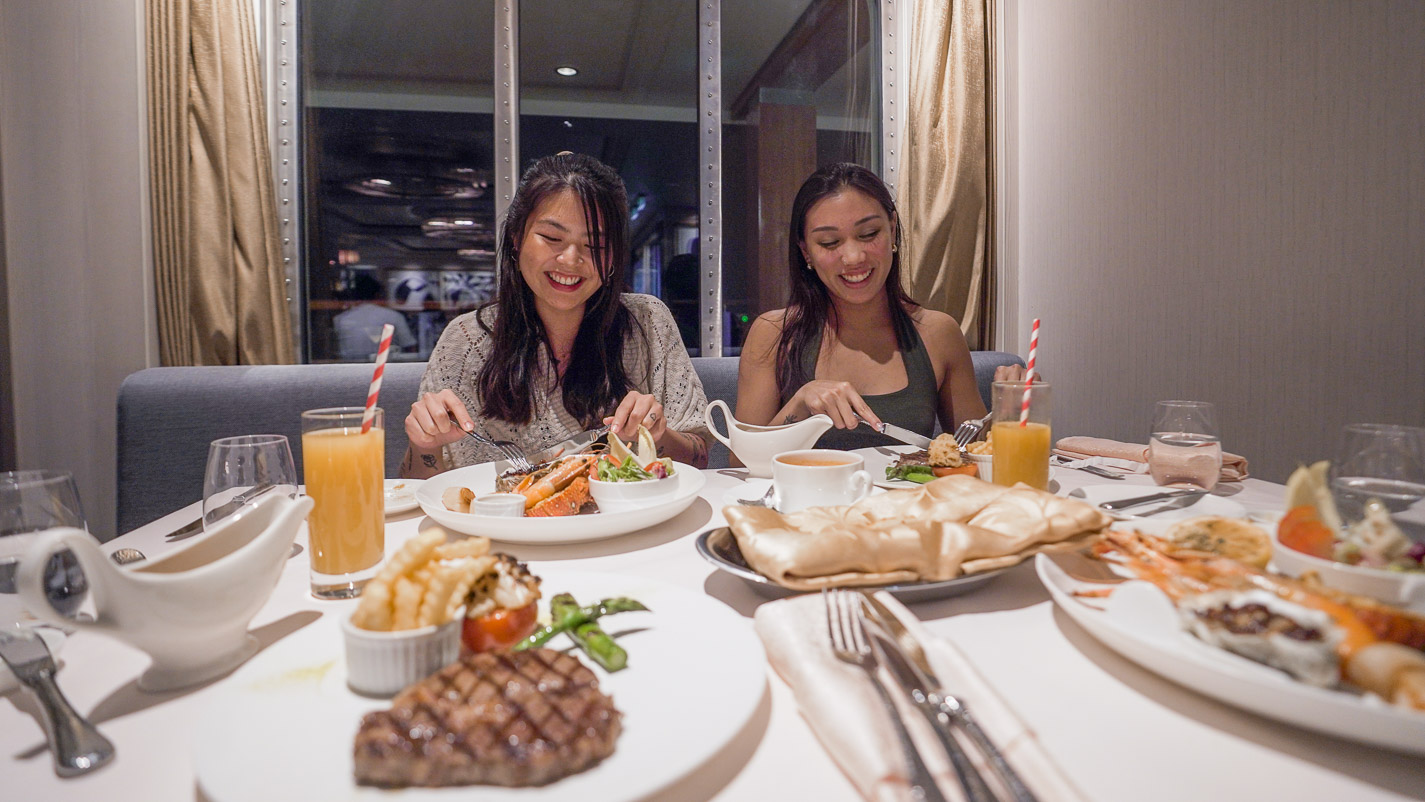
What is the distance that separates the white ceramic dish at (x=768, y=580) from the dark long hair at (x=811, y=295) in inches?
67.2

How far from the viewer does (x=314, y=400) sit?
2.65 meters

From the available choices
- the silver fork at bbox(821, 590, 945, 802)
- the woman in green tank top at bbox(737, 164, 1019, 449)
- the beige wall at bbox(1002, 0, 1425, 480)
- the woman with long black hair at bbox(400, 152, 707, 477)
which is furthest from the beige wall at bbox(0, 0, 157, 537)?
the beige wall at bbox(1002, 0, 1425, 480)

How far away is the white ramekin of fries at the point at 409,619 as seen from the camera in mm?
608

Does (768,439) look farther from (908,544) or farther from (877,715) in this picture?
(877,715)

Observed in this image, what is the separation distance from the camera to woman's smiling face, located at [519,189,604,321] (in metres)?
2.09

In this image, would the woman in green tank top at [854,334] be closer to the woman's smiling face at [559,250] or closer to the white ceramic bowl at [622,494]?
the woman's smiling face at [559,250]

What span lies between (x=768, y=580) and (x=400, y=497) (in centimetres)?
85

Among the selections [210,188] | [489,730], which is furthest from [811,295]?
[210,188]

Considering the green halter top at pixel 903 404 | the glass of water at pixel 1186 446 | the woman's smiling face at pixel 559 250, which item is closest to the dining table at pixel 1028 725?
the glass of water at pixel 1186 446

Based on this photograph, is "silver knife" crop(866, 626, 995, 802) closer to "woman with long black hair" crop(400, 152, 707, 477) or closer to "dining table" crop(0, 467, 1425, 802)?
"dining table" crop(0, 467, 1425, 802)

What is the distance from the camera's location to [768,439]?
4.92ft

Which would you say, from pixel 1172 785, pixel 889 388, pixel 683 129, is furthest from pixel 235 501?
pixel 683 129

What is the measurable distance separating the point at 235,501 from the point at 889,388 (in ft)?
6.63

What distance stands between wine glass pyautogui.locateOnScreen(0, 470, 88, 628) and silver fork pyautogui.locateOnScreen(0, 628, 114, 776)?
0.17 feet
